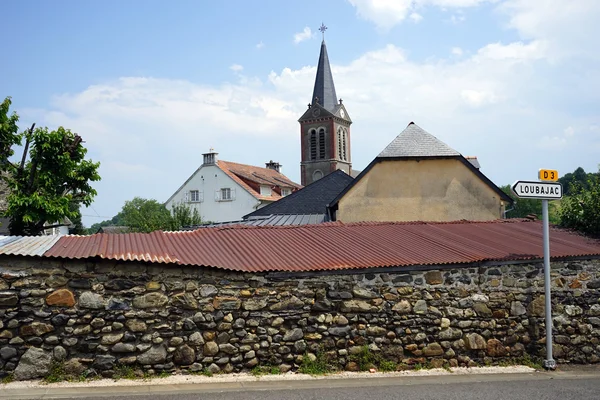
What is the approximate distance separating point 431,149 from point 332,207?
3969 millimetres

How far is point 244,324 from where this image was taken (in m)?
7.36

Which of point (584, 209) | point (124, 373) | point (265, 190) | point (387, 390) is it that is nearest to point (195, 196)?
point (265, 190)

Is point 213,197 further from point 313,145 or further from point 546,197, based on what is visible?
point 546,197

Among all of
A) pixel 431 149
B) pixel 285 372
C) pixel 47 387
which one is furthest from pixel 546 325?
pixel 431 149

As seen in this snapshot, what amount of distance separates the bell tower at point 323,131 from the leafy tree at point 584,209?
2010 inches

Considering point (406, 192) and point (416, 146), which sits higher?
point (416, 146)

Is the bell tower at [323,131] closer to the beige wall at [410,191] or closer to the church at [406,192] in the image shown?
the church at [406,192]

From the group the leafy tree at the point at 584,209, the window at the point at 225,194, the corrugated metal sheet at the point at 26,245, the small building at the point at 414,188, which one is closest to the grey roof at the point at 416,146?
the small building at the point at 414,188

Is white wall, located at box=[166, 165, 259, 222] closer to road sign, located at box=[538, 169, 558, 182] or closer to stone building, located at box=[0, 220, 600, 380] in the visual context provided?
stone building, located at box=[0, 220, 600, 380]

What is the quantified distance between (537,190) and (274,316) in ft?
14.8

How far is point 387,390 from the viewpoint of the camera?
680 centimetres

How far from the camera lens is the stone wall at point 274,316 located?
6.75 meters

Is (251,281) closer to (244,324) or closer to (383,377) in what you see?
(244,324)

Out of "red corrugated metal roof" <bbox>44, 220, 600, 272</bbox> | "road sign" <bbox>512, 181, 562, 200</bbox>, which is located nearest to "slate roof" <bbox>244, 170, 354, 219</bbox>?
"red corrugated metal roof" <bbox>44, 220, 600, 272</bbox>
